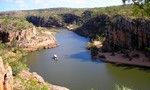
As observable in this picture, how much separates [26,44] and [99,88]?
39.8 meters

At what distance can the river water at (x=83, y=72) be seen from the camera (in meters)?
40.1

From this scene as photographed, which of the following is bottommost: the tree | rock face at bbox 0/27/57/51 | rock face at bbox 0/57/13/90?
rock face at bbox 0/27/57/51

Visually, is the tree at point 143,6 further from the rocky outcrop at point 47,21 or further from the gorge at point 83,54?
the rocky outcrop at point 47,21

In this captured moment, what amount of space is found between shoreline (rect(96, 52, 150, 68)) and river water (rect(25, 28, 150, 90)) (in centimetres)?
220

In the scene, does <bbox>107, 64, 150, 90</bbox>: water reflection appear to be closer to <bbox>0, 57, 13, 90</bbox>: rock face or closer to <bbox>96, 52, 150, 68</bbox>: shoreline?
<bbox>96, 52, 150, 68</bbox>: shoreline

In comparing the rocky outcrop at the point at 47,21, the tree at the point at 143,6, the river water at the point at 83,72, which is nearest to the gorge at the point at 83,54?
the river water at the point at 83,72

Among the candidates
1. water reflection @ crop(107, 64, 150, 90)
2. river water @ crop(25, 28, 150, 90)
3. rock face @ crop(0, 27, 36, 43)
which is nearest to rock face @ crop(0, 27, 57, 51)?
rock face @ crop(0, 27, 36, 43)

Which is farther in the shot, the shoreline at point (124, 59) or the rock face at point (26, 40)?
the rock face at point (26, 40)

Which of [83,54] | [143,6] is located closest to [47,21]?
[83,54]

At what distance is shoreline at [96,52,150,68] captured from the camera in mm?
52219

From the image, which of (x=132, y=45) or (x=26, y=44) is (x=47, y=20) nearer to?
(x=26, y=44)

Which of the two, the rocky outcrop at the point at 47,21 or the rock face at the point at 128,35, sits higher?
the rock face at the point at 128,35

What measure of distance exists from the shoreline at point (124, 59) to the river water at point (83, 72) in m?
2.20

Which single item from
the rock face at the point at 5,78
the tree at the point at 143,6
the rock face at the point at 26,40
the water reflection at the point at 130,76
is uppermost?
the tree at the point at 143,6
